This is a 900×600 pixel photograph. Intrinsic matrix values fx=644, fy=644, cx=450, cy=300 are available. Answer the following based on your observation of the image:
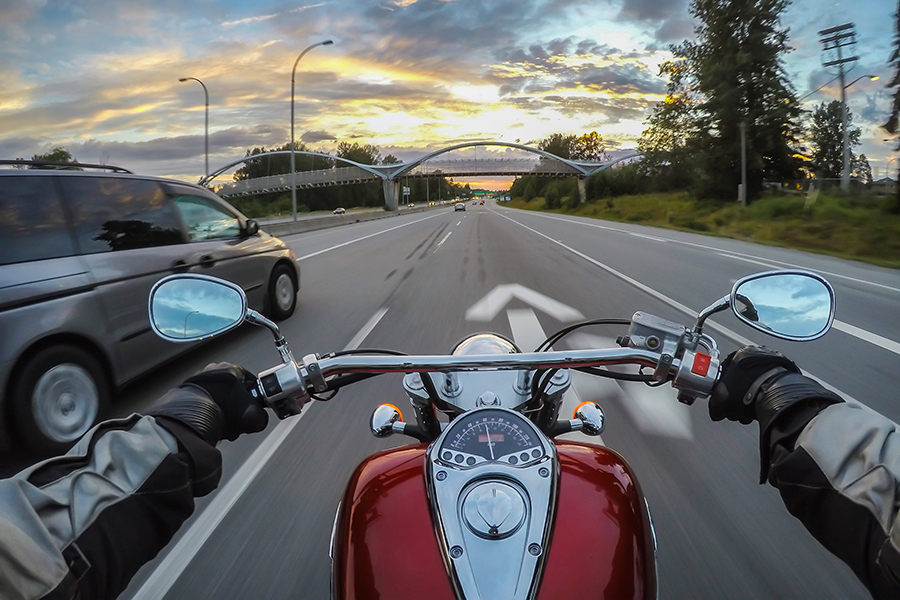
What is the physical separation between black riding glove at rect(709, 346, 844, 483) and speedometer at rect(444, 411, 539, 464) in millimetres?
618

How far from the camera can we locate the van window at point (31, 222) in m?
4.41

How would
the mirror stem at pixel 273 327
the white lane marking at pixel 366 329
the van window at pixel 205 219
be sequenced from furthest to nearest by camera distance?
the white lane marking at pixel 366 329 → the van window at pixel 205 219 → the mirror stem at pixel 273 327

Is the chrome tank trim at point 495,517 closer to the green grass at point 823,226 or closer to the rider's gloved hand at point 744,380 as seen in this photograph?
the rider's gloved hand at point 744,380

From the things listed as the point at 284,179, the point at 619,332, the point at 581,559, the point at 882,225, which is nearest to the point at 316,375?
the point at 581,559

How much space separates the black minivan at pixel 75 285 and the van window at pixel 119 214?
0.01m

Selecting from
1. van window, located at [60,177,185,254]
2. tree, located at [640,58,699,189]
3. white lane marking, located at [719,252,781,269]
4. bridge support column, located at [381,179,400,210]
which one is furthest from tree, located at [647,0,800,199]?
bridge support column, located at [381,179,400,210]

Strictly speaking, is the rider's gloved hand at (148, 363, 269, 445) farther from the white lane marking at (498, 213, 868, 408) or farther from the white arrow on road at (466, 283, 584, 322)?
the white arrow on road at (466, 283, 584, 322)

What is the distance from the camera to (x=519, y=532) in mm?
1388

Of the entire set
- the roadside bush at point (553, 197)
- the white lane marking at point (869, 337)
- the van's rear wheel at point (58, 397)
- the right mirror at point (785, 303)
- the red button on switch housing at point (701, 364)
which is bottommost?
the white lane marking at point (869, 337)

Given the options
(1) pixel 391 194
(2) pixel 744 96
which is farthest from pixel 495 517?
(1) pixel 391 194

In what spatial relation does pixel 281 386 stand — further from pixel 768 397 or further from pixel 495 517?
pixel 768 397

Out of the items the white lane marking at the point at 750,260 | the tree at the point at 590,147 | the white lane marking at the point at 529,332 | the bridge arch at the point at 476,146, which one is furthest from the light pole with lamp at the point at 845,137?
the tree at the point at 590,147

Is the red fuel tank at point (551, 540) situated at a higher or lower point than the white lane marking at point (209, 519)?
higher

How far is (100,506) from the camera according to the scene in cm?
136
